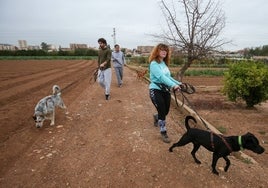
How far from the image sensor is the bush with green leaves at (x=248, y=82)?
828cm

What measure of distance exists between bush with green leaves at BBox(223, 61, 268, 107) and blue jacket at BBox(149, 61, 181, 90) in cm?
468

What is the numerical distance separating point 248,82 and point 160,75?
→ 499cm

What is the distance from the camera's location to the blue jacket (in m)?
4.51

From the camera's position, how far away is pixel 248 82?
8.26 m

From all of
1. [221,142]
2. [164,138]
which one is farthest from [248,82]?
[221,142]

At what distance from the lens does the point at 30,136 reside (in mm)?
5484

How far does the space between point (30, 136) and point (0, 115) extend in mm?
2349

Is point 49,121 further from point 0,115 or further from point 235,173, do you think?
point 235,173

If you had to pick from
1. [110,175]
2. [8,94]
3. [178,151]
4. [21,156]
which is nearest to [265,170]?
[178,151]

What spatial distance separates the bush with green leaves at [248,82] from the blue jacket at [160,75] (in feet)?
15.4

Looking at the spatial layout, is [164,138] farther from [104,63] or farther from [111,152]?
[104,63]

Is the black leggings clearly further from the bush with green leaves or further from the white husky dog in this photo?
the bush with green leaves

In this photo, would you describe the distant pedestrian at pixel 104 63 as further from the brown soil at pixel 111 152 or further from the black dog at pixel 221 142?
the black dog at pixel 221 142

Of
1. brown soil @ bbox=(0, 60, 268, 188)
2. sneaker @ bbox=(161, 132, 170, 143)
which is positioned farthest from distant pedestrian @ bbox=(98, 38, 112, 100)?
sneaker @ bbox=(161, 132, 170, 143)
